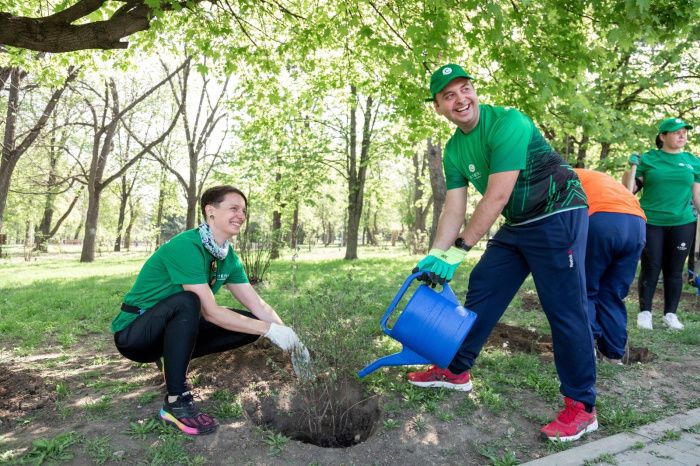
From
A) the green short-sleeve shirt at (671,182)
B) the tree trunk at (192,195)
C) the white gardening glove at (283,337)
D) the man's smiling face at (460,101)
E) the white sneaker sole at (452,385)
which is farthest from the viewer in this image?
the tree trunk at (192,195)

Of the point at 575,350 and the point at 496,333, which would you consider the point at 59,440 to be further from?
the point at 496,333

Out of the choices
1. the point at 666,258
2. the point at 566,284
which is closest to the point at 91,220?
the point at 666,258

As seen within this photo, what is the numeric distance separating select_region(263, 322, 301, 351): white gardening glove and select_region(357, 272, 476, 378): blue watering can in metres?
0.65

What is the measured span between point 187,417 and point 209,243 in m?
0.96

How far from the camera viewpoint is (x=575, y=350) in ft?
8.57

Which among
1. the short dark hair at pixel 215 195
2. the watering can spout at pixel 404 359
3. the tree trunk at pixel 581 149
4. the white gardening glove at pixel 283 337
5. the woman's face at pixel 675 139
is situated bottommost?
the watering can spout at pixel 404 359

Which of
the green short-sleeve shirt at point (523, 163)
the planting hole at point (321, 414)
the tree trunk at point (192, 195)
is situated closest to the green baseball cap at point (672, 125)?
the green short-sleeve shirt at point (523, 163)

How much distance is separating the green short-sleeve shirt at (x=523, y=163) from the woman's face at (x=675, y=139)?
264cm

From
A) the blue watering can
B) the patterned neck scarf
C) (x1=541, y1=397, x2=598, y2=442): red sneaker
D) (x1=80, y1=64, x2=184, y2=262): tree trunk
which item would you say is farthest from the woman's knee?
(x1=80, y1=64, x2=184, y2=262): tree trunk

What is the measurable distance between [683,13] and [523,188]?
6.67 feet

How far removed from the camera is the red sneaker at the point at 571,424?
8.45 ft

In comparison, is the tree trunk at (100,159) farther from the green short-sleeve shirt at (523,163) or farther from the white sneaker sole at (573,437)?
the white sneaker sole at (573,437)

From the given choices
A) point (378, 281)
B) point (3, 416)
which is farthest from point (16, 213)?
point (3, 416)

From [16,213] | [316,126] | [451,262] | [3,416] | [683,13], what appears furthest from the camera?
[16,213]
